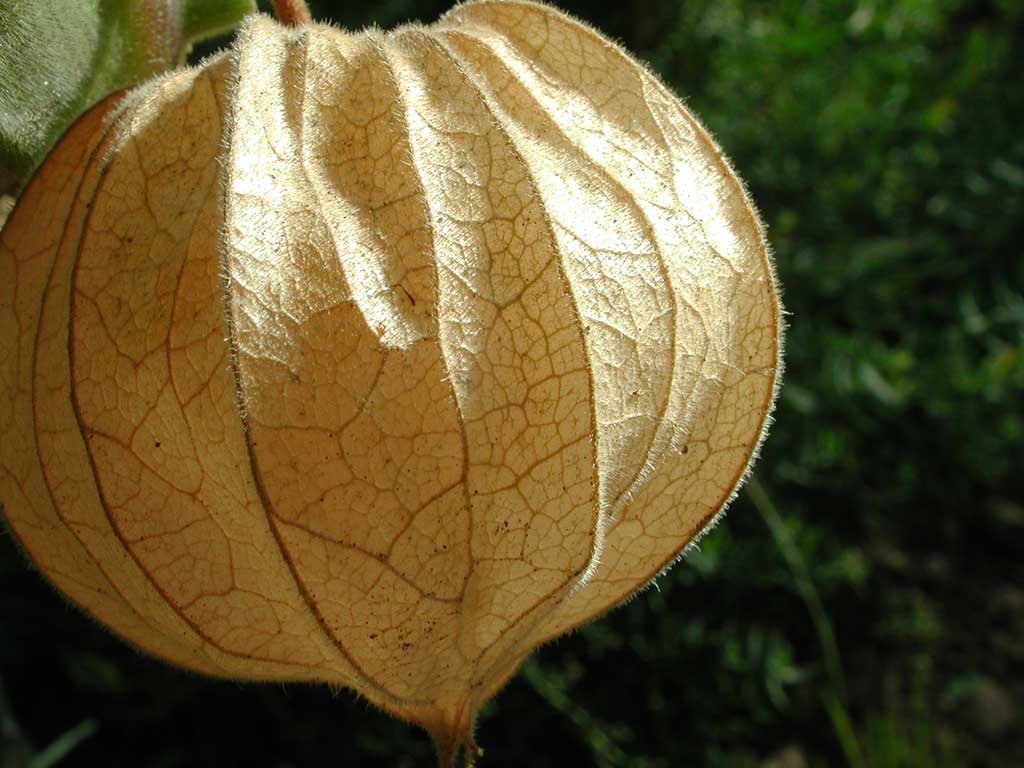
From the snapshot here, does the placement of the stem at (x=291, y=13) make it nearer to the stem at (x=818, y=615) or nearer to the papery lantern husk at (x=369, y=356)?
the papery lantern husk at (x=369, y=356)

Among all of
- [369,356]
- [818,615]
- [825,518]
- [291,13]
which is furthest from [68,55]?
[825,518]

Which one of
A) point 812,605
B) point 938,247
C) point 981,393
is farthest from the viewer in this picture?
point 938,247

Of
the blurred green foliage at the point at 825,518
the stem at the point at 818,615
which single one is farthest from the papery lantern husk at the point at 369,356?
the blurred green foliage at the point at 825,518

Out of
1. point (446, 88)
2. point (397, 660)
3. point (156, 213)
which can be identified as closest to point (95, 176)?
point (156, 213)

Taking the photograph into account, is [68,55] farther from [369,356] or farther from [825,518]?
[825,518]

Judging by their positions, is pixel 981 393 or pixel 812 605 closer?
pixel 812 605

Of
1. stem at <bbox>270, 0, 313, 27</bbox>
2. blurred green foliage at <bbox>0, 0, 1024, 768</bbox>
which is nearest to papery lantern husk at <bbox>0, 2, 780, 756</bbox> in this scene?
stem at <bbox>270, 0, 313, 27</bbox>

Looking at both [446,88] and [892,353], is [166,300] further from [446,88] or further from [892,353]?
[892,353]
